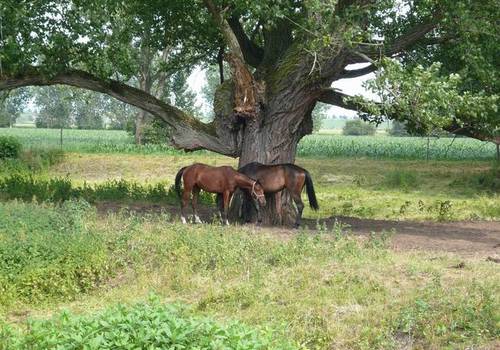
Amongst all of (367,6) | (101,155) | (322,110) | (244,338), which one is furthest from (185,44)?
(322,110)

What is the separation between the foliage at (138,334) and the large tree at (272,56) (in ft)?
26.9

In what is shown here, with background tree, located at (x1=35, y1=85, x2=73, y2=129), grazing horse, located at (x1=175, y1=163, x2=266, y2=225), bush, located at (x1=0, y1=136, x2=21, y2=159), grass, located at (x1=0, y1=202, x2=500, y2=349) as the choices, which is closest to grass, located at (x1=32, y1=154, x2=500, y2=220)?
bush, located at (x1=0, y1=136, x2=21, y2=159)

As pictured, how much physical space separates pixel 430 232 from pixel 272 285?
6.42 meters

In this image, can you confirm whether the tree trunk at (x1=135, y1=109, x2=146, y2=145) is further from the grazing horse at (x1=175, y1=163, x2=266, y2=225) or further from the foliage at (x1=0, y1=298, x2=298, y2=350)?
the foliage at (x1=0, y1=298, x2=298, y2=350)

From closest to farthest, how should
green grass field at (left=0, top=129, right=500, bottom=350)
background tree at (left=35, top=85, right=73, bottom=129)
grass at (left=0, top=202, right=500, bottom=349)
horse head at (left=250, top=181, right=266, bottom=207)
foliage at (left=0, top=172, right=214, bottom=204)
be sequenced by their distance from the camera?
1. green grass field at (left=0, top=129, right=500, bottom=350)
2. grass at (left=0, top=202, right=500, bottom=349)
3. horse head at (left=250, top=181, right=266, bottom=207)
4. foliage at (left=0, top=172, right=214, bottom=204)
5. background tree at (left=35, top=85, right=73, bottom=129)

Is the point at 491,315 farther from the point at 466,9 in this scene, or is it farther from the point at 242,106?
the point at 242,106

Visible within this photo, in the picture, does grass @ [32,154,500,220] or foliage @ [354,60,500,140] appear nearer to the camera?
foliage @ [354,60,500,140]

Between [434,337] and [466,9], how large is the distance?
25.2 ft

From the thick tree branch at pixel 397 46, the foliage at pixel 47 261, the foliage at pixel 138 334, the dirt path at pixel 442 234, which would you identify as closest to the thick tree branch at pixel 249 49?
the thick tree branch at pixel 397 46

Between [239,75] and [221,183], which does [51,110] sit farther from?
[221,183]

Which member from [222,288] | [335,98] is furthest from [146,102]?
[222,288]

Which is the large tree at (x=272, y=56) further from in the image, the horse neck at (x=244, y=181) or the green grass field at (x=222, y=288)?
the green grass field at (x=222, y=288)

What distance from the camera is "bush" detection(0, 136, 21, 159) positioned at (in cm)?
3441

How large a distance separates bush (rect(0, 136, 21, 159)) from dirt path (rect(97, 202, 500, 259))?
17.7 metres
